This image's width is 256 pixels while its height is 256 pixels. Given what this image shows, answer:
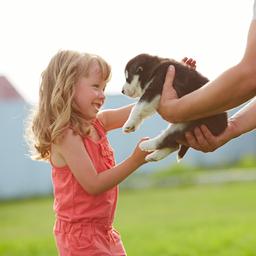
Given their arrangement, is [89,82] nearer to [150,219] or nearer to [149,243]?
[149,243]

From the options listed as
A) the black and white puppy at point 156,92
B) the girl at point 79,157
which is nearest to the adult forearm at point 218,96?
the black and white puppy at point 156,92

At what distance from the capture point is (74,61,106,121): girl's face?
3809mm

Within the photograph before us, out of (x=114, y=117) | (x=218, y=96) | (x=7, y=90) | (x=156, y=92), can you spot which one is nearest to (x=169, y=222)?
(x=114, y=117)

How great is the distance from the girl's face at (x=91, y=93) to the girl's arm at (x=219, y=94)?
1.85ft

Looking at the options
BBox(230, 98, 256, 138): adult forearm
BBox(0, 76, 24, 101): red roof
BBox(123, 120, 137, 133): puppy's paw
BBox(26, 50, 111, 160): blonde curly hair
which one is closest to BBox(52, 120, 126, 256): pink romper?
BBox(26, 50, 111, 160): blonde curly hair

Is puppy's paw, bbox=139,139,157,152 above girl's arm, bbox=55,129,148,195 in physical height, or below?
above

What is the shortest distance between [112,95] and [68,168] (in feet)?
48.0

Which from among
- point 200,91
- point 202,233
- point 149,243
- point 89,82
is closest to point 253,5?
point 200,91

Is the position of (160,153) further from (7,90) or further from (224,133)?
(7,90)

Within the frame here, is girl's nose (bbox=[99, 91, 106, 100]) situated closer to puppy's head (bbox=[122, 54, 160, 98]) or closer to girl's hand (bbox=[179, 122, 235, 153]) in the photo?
puppy's head (bbox=[122, 54, 160, 98])

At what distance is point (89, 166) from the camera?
378 cm

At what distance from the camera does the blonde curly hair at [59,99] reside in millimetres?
3840

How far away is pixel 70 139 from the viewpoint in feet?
12.5

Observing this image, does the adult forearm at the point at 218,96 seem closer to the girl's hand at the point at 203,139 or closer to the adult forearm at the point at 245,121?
the girl's hand at the point at 203,139
